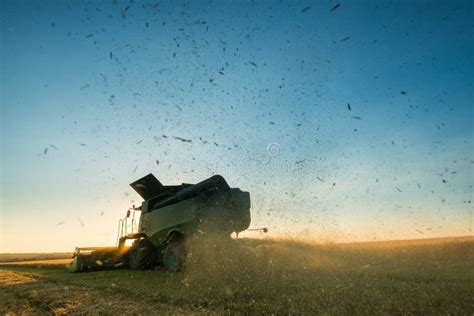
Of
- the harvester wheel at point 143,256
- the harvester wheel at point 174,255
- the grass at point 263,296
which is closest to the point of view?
the grass at point 263,296

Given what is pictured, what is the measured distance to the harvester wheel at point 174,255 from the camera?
40.3 ft

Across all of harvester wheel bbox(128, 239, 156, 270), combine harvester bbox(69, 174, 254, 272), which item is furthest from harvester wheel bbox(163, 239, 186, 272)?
harvester wheel bbox(128, 239, 156, 270)

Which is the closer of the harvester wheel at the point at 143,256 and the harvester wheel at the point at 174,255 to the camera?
the harvester wheel at the point at 174,255

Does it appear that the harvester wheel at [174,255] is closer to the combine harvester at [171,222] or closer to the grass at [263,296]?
the combine harvester at [171,222]

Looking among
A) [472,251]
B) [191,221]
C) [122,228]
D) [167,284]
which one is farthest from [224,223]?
[472,251]

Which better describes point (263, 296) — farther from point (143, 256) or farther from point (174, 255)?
point (143, 256)

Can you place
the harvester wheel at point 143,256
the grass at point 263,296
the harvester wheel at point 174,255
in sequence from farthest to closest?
1. the harvester wheel at point 143,256
2. the harvester wheel at point 174,255
3. the grass at point 263,296

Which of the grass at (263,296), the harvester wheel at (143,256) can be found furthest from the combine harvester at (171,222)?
the grass at (263,296)

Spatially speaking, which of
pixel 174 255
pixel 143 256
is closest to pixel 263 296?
pixel 174 255

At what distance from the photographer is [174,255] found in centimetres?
1264

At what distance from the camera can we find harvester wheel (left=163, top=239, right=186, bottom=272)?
40.3ft

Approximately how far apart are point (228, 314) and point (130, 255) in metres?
11.3

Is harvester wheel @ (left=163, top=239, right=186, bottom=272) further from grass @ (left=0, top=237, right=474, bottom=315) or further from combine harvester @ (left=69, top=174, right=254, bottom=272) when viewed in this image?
grass @ (left=0, top=237, right=474, bottom=315)

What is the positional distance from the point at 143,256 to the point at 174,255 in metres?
2.53
